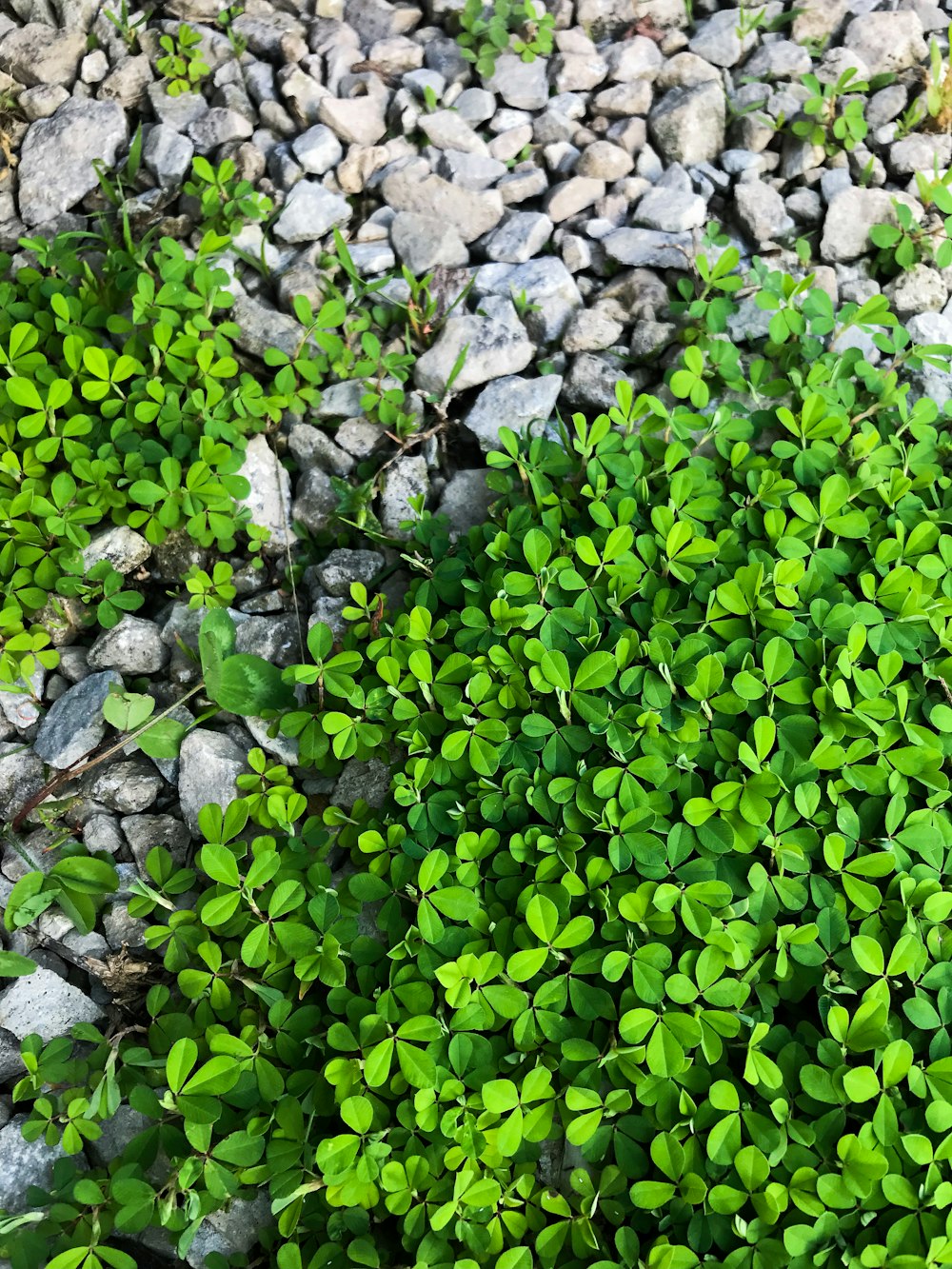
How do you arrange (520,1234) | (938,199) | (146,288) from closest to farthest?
(520,1234), (146,288), (938,199)

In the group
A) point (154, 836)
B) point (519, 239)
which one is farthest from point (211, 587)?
point (519, 239)

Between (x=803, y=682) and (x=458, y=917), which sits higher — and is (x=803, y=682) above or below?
above

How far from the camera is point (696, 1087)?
1.86 meters

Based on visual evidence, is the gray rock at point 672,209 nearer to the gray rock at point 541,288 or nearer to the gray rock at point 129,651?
the gray rock at point 541,288

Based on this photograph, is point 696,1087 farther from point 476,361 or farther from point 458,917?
point 476,361

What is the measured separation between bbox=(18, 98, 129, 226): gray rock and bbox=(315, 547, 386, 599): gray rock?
6.05ft

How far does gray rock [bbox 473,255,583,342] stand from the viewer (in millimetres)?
3098

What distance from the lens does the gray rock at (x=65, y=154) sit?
3.44m

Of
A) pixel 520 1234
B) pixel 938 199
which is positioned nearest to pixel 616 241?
pixel 938 199

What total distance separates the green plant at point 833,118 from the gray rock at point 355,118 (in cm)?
153

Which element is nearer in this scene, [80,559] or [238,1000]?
[238,1000]

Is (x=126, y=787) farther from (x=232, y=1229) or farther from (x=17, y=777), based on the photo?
(x=232, y=1229)

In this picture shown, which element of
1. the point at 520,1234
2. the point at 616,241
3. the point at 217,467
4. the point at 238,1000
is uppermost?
the point at 616,241

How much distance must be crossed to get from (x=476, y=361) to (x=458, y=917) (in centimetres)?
174
